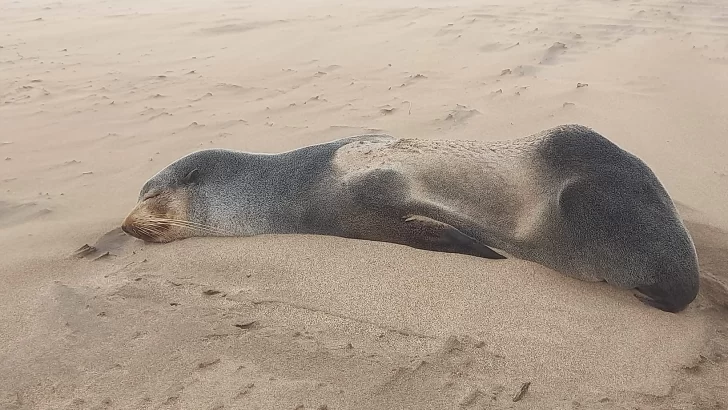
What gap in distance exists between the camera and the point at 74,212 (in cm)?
452

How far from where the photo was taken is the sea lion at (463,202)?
10.4ft

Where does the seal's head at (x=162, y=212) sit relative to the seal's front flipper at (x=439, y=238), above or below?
above

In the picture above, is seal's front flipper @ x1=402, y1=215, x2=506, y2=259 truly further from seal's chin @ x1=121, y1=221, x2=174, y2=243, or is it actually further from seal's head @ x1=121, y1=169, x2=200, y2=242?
seal's chin @ x1=121, y1=221, x2=174, y2=243

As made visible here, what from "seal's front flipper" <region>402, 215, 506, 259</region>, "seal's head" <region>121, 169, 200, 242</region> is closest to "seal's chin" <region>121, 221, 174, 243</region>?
"seal's head" <region>121, 169, 200, 242</region>

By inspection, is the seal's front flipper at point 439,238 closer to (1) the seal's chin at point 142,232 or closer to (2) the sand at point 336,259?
(2) the sand at point 336,259

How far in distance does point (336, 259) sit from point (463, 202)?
32.1 inches

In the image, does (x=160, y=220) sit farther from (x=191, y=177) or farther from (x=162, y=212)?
(x=191, y=177)

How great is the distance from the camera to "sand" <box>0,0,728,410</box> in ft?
8.39

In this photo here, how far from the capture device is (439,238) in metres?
3.54

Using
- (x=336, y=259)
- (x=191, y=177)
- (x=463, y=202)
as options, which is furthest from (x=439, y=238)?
(x=191, y=177)

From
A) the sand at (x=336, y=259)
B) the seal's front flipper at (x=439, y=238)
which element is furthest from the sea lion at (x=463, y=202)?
the sand at (x=336, y=259)

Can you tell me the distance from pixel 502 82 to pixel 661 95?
1.67m

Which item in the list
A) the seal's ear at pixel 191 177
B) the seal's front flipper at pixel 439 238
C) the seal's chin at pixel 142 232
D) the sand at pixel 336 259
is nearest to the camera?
the sand at pixel 336 259

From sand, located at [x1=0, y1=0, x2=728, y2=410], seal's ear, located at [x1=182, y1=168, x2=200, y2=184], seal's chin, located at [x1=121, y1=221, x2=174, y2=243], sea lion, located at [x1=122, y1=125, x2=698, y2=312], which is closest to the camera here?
sand, located at [x1=0, y1=0, x2=728, y2=410]
